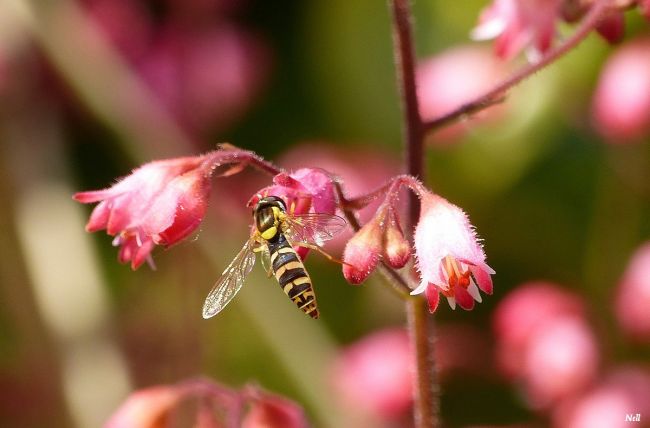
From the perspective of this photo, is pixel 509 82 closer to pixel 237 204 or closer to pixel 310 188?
pixel 310 188

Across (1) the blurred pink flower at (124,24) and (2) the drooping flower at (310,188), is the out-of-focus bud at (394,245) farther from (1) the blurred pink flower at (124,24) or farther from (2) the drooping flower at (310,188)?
(1) the blurred pink flower at (124,24)

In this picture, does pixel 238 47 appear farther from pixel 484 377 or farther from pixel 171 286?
pixel 484 377

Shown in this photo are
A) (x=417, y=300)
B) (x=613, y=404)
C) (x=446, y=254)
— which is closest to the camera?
(x=446, y=254)

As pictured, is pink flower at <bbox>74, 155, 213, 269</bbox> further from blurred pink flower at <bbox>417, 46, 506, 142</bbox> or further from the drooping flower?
blurred pink flower at <bbox>417, 46, 506, 142</bbox>

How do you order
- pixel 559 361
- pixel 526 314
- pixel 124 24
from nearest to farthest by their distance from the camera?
pixel 559 361, pixel 526 314, pixel 124 24

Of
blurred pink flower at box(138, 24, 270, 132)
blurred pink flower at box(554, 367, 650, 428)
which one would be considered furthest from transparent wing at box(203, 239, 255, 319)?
blurred pink flower at box(138, 24, 270, 132)

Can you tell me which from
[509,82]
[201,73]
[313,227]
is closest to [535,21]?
[509,82]
